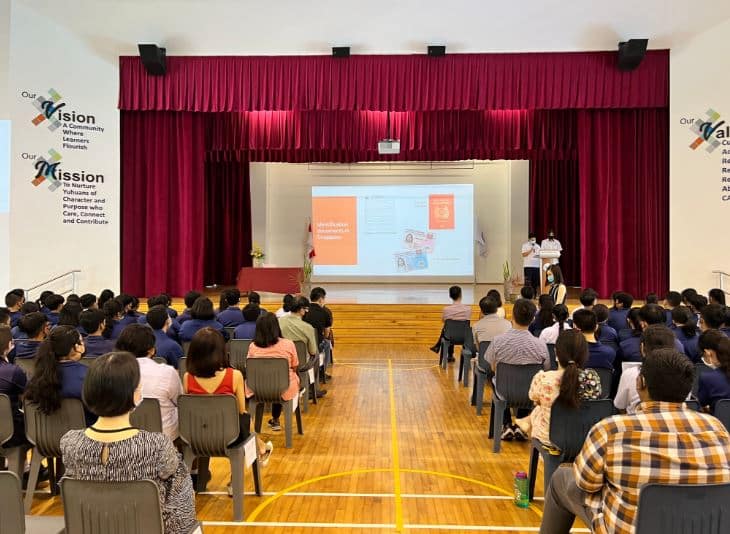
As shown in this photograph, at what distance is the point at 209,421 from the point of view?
3121 mm

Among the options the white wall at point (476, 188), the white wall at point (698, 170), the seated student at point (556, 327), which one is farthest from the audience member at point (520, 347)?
the white wall at point (476, 188)

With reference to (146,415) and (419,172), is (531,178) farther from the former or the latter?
(146,415)

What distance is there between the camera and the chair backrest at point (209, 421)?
310 centimetres

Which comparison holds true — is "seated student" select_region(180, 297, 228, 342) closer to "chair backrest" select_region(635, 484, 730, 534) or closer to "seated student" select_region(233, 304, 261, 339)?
"seated student" select_region(233, 304, 261, 339)

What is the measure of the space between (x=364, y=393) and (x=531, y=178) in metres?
9.57

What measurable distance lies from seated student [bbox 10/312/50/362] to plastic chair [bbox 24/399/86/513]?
2.66 ft

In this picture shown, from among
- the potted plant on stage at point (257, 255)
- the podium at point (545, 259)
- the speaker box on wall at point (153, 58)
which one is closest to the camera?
the speaker box on wall at point (153, 58)

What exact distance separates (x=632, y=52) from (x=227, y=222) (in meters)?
9.49

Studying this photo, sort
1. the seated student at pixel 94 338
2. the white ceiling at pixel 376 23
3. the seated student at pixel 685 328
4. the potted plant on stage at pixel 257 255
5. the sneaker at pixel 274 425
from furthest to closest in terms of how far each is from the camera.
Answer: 1. the potted plant on stage at pixel 257 255
2. the white ceiling at pixel 376 23
3. the sneaker at pixel 274 425
4. the seated student at pixel 685 328
5. the seated student at pixel 94 338

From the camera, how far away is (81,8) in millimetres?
8195

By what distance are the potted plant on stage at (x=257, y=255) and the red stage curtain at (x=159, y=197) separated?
291cm

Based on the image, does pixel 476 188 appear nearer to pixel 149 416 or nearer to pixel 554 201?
pixel 554 201

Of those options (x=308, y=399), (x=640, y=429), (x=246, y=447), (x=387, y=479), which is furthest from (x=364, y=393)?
(x=640, y=429)

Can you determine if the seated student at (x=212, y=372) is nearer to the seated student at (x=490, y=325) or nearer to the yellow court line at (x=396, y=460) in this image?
the yellow court line at (x=396, y=460)
